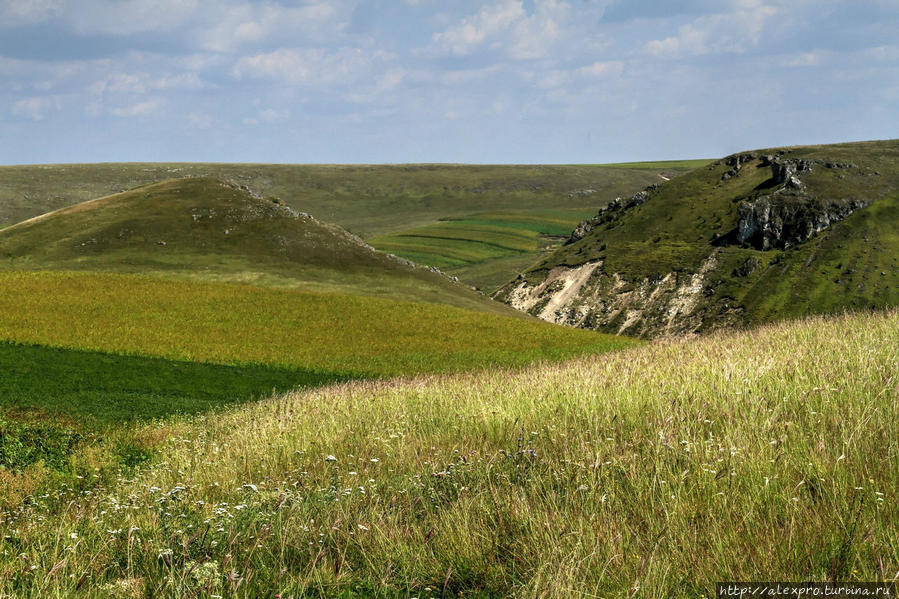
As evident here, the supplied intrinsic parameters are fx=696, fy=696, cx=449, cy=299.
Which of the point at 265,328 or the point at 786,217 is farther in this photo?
the point at 786,217

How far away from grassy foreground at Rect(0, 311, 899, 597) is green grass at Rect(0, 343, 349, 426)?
52.9 feet

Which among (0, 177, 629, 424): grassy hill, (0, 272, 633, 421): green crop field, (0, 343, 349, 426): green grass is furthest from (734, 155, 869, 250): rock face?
(0, 343, 349, 426): green grass

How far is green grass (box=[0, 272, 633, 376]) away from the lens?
44281 mm

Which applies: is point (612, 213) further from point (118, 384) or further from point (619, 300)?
point (118, 384)

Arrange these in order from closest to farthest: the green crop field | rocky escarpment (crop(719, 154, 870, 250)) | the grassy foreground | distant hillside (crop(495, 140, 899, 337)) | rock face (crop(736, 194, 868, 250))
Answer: the grassy foreground < the green crop field < distant hillside (crop(495, 140, 899, 337)) < rock face (crop(736, 194, 868, 250)) < rocky escarpment (crop(719, 154, 870, 250))

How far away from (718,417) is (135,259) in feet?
247

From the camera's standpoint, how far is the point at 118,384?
3303cm

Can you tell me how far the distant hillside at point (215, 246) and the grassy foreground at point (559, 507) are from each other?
202ft

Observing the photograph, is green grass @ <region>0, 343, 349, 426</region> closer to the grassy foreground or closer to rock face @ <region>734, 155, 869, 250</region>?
the grassy foreground

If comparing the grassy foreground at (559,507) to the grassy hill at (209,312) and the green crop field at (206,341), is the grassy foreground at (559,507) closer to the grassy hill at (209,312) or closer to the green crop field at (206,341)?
the grassy hill at (209,312)

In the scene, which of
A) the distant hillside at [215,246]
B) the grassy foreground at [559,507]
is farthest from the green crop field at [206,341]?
the grassy foreground at [559,507]

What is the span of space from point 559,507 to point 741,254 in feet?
376

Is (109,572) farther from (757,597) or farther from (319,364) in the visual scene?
(319,364)

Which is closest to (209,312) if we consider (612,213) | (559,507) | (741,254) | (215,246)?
(215,246)
